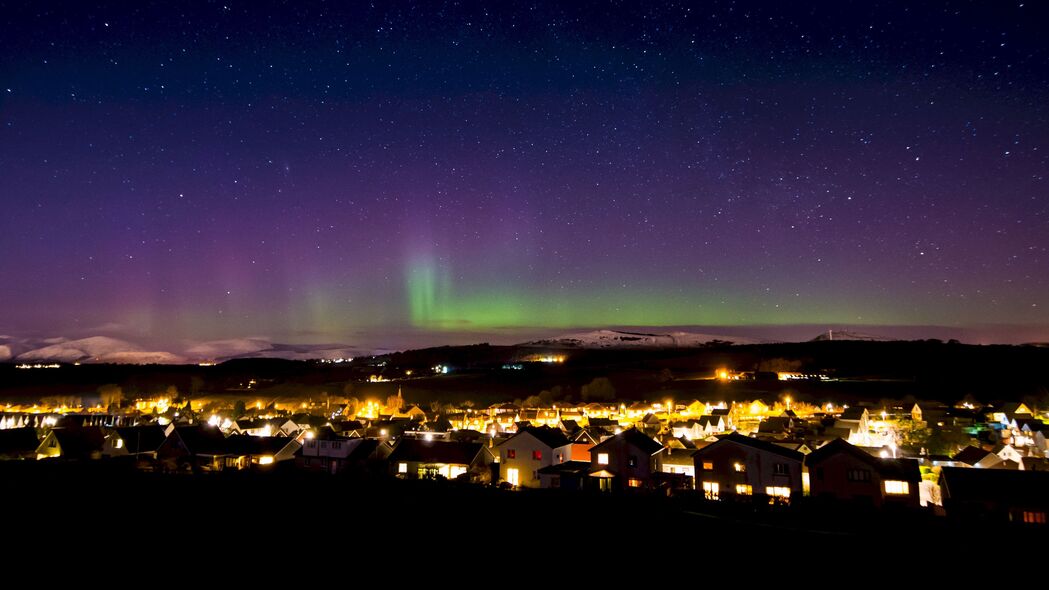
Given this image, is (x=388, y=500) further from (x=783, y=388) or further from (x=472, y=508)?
(x=783, y=388)

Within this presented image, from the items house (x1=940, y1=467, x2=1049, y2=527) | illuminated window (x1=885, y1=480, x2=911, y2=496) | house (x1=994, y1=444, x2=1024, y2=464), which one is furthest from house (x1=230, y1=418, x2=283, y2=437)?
house (x1=994, y1=444, x2=1024, y2=464)

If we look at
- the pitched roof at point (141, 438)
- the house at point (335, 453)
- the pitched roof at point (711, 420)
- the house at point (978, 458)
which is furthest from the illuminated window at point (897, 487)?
the pitched roof at point (141, 438)

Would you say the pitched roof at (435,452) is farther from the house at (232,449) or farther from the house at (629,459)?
the house at (232,449)

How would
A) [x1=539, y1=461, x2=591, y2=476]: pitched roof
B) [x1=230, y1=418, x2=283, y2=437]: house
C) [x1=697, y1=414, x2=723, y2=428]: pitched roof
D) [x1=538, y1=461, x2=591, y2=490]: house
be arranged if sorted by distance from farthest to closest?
[x1=697, y1=414, x2=723, y2=428]: pitched roof → [x1=230, y1=418, x2=283, y2=437]: house → [x1=539, y1=461, x2=591, y2=476]: pitched roof → [x1=538, y1=461, x2=591, y2=490]: house

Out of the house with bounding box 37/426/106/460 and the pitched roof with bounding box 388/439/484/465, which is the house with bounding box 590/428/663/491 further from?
the house with bounding box 37/426/106/460

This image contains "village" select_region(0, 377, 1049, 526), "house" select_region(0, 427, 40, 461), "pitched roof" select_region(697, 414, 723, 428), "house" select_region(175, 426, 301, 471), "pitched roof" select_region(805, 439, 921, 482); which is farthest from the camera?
"pitched roof" select_region(697, 414, 723, 428)

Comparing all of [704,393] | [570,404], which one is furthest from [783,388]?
[570,404]

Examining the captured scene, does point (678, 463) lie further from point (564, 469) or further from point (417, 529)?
point (417, 529)

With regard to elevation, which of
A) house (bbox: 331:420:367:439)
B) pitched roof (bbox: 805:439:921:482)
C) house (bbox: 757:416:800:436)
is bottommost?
house (bbox: 757:416:800:436)
